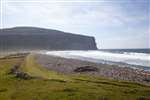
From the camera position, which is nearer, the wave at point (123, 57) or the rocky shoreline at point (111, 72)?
the rocky shoreline at point (111, 72)

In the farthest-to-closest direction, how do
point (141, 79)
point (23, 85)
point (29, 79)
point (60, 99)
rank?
point (141, 79) < point (29, 79) < point (23, 85) < point (60, 99)

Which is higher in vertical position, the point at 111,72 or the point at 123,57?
the point at 111,72

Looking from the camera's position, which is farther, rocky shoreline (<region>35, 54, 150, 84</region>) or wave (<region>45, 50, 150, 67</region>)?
wave (<region>45, 50, 150, 67</region>)

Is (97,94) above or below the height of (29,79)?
above

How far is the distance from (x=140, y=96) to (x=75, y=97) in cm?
623

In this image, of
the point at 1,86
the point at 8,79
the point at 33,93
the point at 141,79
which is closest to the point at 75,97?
the point at 33,93

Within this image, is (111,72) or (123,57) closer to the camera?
(111,72)

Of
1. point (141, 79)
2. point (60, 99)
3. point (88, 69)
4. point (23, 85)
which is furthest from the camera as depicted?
point (88, 69)

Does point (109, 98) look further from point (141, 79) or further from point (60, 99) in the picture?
point (141, 79)

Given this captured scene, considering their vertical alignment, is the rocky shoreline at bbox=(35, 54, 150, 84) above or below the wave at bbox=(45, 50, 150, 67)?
above

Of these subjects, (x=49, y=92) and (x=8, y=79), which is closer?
(x=49, y=92)

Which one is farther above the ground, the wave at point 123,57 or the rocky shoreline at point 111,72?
Answer: the rocky shoreline at point 111,72

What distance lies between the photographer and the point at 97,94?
2477cm

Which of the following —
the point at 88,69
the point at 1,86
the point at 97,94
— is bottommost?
the point at 88,69
